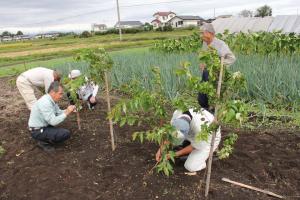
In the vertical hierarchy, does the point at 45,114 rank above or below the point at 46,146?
above

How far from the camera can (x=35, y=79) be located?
18.7 feet

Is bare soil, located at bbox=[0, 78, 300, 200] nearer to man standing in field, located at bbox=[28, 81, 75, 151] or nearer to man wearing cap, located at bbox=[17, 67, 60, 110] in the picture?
man standing in field, located at bbox=[28, 81, 75, 151]

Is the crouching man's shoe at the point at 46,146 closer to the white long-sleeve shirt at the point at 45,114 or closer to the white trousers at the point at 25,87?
the white long-sleeve shirt at the point at 45,114

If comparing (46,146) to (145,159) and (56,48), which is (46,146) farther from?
(56,48)

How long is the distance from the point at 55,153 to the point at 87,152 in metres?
0.40

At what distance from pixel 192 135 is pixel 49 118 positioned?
172 centimetres

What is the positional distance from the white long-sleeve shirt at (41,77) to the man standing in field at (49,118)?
1.17 metres

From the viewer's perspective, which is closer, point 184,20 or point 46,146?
point 46,146

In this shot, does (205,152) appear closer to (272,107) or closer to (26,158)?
(26,158)

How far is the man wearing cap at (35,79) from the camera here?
5.54 metres

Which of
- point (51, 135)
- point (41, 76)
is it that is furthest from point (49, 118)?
point (41, 76)

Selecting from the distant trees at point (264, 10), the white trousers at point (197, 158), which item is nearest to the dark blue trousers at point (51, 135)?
the white trousers at point (197, 158)

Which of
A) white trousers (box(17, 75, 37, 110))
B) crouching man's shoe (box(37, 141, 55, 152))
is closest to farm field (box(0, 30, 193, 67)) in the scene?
white trousers (box(17, 75, 37, 110))

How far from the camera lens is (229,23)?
979 inches
